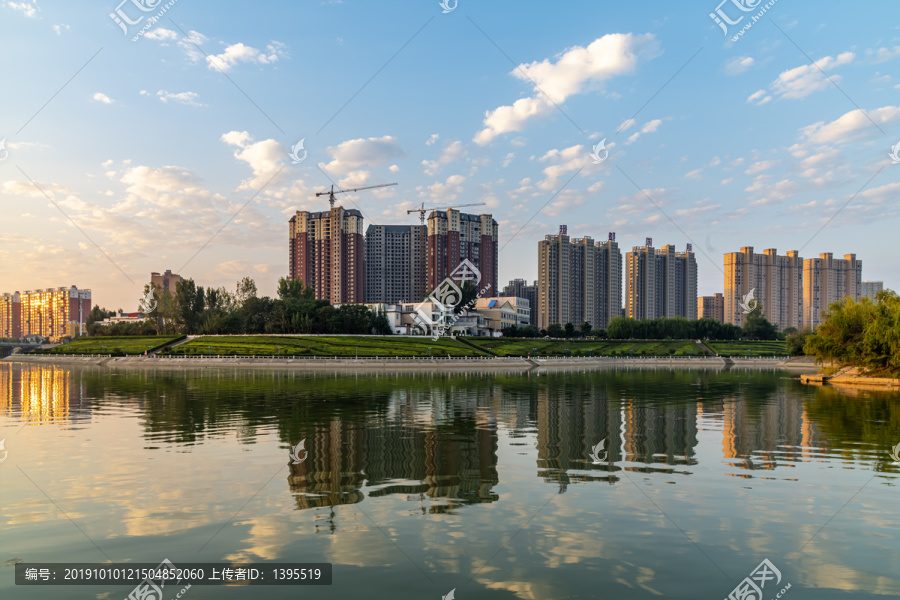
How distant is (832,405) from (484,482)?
27198mm

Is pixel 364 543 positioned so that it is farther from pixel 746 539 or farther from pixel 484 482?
pixel 746 539

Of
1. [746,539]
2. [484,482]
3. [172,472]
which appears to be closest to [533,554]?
[746,539]

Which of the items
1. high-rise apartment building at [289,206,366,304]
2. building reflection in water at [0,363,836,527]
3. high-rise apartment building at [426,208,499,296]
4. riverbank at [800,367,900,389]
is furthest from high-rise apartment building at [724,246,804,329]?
building reflection in water at [0,363,836,527]

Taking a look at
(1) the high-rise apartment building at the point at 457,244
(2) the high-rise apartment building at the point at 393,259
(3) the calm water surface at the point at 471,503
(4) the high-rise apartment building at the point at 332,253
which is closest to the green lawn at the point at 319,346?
(1) the high-rise apartment building at the point at 457,244

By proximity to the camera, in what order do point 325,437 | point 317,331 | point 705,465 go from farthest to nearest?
point 317,331 < point 325,437 < point 705,465

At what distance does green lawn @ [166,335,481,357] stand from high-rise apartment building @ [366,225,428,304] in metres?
69.1

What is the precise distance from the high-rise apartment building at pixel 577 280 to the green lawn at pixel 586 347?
5191 cm

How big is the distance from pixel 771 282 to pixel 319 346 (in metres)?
140

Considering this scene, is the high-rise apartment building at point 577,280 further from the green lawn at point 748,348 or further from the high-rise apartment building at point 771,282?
the green lawn at point 748,348

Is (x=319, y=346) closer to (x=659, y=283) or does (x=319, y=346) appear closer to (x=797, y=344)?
(x=797, y=344)

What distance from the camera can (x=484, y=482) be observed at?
13695mm

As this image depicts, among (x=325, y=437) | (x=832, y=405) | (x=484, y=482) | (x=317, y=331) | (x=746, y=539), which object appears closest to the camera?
(x=746, y=539)

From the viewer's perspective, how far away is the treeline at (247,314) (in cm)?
10319

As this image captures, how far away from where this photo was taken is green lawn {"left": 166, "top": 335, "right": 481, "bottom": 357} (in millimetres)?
86438
